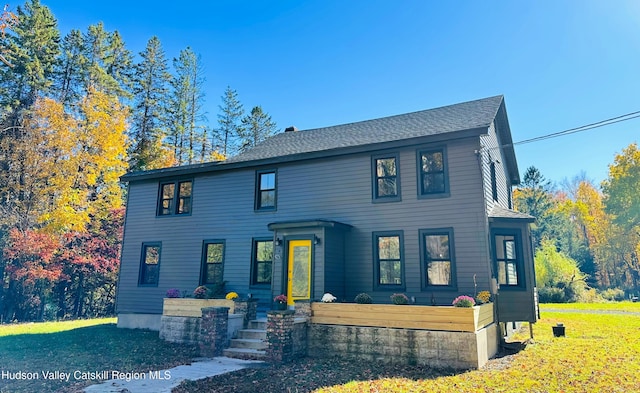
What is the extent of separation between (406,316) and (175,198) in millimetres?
9670

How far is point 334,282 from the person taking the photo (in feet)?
A: 34.0

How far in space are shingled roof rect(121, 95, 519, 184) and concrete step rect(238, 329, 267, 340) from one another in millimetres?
5267

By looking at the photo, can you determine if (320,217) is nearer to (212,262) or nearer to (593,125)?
(212,262)

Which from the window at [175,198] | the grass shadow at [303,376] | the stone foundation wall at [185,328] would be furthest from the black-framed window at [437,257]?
the window at [175,198]

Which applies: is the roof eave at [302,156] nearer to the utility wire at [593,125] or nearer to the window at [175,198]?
the window at [175,198]

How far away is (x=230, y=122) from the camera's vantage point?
33.6m

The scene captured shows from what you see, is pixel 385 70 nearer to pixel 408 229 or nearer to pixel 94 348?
pixel 408 229

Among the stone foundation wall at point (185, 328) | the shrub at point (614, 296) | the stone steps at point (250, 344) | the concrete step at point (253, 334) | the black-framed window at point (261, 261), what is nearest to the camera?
the stone steps at point (250, 344)

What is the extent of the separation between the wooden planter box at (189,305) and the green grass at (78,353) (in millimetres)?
832

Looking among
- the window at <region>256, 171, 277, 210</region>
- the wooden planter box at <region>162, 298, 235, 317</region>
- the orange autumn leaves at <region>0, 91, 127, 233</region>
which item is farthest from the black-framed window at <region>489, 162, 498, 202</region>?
the orange autumn leaves at <region>0, 91, 127, 233</region>

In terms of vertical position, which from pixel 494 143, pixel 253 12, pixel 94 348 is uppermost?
pixel 253 12

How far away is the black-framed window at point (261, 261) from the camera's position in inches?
464

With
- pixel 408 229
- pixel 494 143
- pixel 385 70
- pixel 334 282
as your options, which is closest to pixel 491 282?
pixel 408 229

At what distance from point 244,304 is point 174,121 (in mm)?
23111
